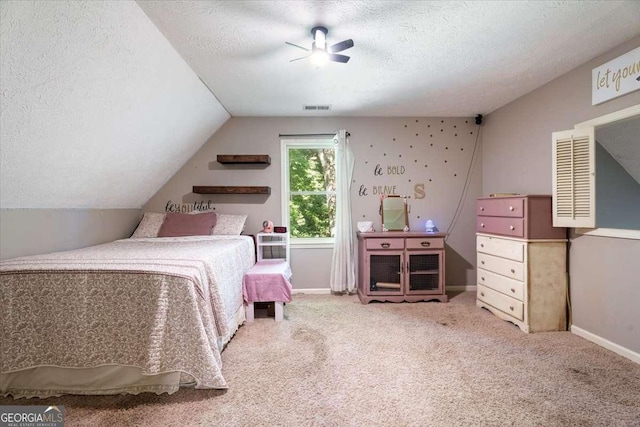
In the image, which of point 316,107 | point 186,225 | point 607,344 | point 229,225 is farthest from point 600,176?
point 186,225

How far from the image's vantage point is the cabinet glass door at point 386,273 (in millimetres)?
3189

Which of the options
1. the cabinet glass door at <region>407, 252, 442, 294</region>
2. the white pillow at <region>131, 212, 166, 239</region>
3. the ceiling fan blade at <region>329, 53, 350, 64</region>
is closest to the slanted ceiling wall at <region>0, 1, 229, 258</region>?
the white pillow at <region>131, 212, 166, 239</region>

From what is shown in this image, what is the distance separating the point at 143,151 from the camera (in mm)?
2758

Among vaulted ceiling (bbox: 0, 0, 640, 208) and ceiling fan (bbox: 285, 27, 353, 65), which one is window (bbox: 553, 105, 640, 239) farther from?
ceiling fan (bbox: 285, 27, 353, 65)

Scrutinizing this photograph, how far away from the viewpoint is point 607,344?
212cm

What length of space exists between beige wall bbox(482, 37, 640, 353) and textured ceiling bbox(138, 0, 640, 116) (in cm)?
17

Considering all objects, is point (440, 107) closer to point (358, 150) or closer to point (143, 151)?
point (358, 150)

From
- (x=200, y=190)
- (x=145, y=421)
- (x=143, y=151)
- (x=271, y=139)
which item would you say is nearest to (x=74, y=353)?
(x=145, y=421)

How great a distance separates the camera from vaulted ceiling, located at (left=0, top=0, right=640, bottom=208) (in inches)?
62.4

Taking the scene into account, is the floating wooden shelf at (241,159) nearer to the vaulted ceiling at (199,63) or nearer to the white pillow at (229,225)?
the vaulted ceiling at (199,63)

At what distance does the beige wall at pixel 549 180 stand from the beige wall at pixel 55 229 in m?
4.53

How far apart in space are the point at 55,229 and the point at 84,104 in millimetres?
1290

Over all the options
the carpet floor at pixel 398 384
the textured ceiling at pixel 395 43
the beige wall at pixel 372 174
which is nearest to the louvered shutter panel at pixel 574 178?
the textured ceiling at pixel 395 43
